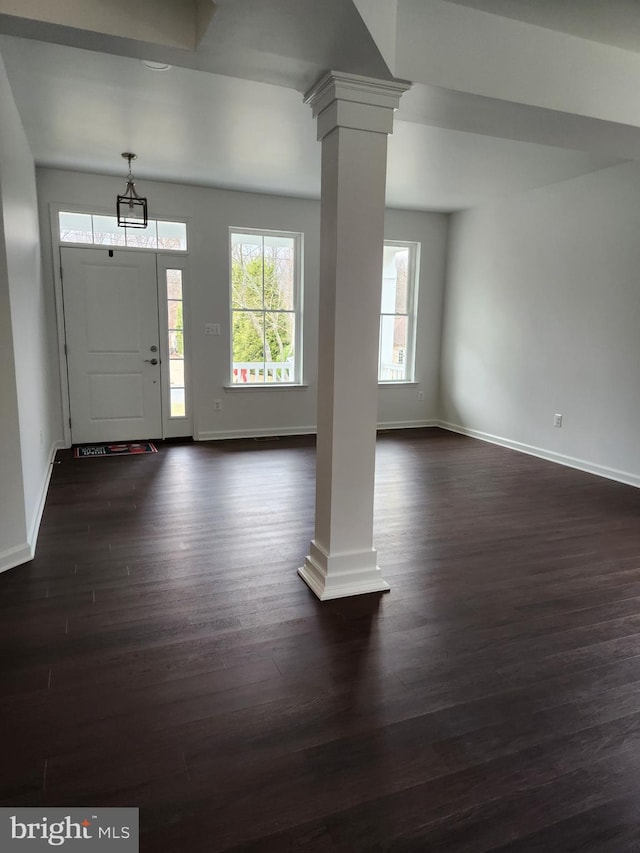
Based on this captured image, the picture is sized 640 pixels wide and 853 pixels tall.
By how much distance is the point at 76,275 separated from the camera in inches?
209

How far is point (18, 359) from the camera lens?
9.93 ft

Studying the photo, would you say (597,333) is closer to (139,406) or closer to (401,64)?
(401,64)

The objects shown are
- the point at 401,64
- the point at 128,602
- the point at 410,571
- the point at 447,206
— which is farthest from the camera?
the point at 447,206

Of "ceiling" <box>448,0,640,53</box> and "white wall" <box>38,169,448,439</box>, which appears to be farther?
"white wall" <box>38,169,448,439</box>

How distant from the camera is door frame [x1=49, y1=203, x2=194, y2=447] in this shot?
5203 millimetres

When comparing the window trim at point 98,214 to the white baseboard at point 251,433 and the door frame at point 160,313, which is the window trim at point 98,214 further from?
the white baseboard at point 251,433

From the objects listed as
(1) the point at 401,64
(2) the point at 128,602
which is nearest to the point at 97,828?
(2) the point at 128,602

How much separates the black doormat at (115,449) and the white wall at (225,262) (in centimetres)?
62

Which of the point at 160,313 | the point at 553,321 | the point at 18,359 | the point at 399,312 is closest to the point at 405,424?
the point at 399,312

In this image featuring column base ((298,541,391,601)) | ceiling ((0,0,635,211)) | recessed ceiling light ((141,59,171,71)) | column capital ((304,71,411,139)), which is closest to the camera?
ceiling ((0,0,635,211))

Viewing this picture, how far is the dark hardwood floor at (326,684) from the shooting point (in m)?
1.45

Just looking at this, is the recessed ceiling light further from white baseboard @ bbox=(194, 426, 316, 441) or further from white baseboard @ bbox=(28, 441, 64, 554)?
white baseboard @ bbox=(194, 426, 316, 441)

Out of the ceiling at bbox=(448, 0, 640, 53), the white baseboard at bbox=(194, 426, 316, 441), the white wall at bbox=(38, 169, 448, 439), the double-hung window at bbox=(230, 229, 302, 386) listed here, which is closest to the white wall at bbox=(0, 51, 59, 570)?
the white wall at bbox=(38, 169, 448, 439)

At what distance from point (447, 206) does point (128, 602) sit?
5710 millimetres
